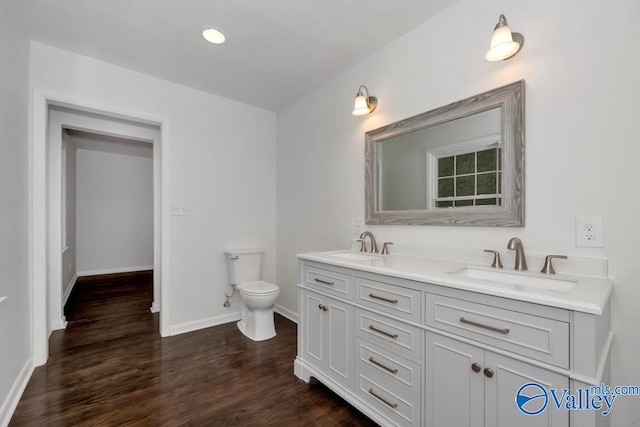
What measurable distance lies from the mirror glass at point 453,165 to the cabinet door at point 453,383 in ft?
2.36

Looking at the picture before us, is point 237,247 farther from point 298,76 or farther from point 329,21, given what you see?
point 329,21

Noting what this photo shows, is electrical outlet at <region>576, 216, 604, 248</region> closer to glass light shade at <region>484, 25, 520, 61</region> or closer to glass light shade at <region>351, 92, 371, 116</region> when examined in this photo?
glass light shade at <region>484, 25, 520, 61</region>

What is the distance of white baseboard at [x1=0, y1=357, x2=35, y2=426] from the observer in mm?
1534

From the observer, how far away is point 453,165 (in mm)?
1769

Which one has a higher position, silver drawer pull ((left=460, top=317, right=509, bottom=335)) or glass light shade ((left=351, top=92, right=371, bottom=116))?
glass light shade ((left=351, top=92, right=371, bottom=116))

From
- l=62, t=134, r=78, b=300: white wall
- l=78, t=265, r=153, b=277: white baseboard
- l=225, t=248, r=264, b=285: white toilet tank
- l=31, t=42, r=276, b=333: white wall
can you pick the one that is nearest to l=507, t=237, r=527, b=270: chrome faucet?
l=225, t=248, r=264, b=285: white toilet tank

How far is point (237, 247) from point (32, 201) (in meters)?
1.64

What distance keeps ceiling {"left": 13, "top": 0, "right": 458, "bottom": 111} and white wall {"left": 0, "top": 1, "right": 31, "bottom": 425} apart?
1.03 feet

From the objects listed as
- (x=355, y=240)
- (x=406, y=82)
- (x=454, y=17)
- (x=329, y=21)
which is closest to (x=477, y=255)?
(x=355, y=240)

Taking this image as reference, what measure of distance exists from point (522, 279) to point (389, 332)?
66 cm

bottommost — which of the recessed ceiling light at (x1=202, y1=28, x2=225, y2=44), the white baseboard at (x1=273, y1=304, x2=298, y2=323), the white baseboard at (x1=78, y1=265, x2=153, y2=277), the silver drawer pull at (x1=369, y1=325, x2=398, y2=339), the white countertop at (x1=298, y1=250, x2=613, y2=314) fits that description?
the white baseboard at (x1=78, y1=265, x2=153, y2=277)

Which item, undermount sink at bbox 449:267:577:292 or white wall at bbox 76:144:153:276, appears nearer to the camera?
undermount sink at bbox 449:267:577:292

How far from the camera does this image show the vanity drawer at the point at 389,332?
1327 mm

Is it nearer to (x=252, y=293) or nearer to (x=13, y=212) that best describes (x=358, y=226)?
(x=252, y=293)
